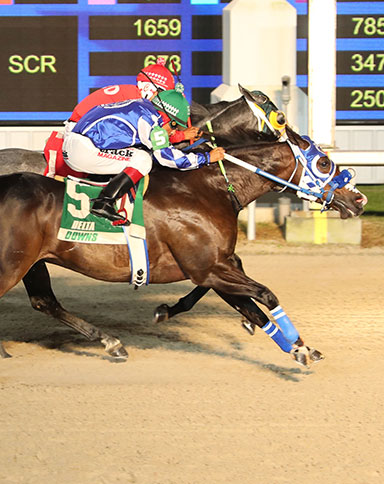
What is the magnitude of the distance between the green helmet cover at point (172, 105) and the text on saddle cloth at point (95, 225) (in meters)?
0.39

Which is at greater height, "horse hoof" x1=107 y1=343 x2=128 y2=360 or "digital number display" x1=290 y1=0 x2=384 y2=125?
"digital number display" x1=290 y1=0 x2=384 y2=125

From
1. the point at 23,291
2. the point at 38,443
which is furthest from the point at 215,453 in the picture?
the point at 23,291

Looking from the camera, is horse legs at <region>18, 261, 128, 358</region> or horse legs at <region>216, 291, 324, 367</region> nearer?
horse legs at <region>216, 291, 324, 367</region>

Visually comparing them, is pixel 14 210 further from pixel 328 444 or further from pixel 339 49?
pixel 339 49

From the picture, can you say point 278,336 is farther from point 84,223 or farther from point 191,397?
point 84,223

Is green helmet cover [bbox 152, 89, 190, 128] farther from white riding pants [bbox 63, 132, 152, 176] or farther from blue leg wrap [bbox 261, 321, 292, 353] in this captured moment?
blue leg wrap [bbox 261, 321, 292, 353]

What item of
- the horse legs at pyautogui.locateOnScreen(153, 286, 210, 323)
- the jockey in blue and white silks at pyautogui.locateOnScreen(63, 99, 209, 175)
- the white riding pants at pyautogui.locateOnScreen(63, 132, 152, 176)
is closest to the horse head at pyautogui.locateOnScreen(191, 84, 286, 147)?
the jockey in blue and white silks at pyautogui.locateOnScreen(63, 99, 209, 175)

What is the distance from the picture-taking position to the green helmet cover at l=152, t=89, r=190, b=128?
5.01 m

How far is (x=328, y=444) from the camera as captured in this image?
4.03 metres

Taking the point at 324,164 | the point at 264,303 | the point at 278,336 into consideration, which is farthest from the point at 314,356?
the point at 324,164

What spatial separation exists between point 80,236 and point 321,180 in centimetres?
134

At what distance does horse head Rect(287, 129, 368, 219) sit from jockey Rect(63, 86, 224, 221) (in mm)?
454

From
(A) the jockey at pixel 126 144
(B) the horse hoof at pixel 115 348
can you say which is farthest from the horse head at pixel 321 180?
(B) the horse hoof at pixel 115 348

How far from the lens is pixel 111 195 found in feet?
15.7
